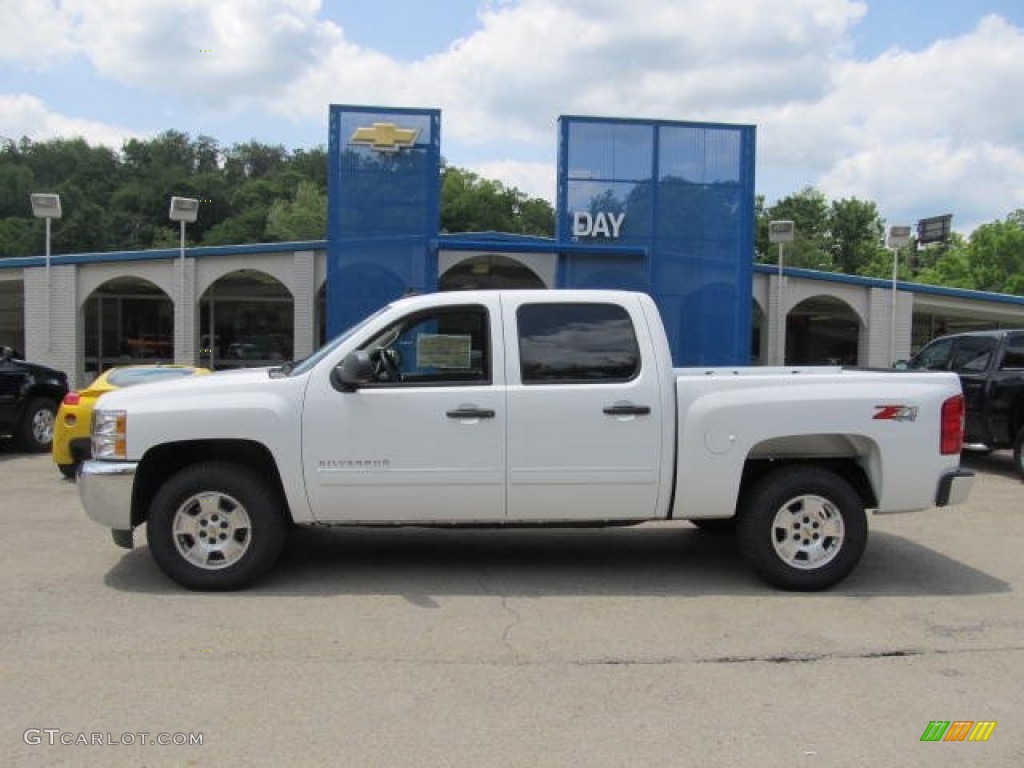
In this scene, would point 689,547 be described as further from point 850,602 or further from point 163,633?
point 163,633

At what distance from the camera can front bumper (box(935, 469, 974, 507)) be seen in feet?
19.7

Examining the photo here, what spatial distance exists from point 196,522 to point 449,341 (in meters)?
1.99

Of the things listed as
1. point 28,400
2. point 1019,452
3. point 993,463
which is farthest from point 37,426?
point 993,463

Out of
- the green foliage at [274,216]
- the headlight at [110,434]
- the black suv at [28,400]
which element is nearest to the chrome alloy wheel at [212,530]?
the headlight at [110,434]

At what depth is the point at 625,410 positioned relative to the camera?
5.79 m

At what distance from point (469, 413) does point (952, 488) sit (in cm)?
323

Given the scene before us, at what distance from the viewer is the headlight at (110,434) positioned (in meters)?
5.73

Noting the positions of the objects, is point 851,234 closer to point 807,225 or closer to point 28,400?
point 807,225

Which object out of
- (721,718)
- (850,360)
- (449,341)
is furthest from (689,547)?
(850,360)

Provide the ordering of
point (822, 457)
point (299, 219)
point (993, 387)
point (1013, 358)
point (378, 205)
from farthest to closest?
point (299, 219) → point (378, 205) → point (1013, 358) → point (993, 387) → point (822, 457)

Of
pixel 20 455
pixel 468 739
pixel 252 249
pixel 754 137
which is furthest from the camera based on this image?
pixel 252 249

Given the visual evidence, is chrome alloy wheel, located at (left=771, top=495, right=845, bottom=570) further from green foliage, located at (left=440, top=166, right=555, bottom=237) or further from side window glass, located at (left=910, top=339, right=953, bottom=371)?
green foliage, located at (left=440, top=166, right=555, bottom=237)

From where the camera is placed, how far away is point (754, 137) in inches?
587

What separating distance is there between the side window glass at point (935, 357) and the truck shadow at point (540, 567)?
615 centimetres
